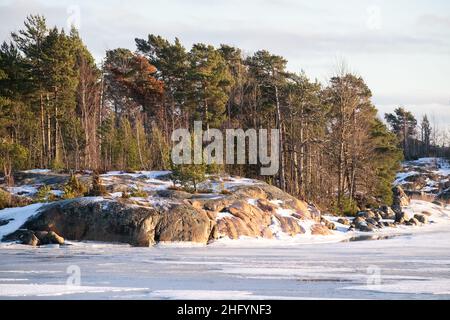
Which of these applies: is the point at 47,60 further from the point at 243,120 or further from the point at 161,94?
Answer: the point at 243,120

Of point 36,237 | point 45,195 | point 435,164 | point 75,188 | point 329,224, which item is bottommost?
point 329,224

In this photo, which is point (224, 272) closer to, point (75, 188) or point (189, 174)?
point (189, 174)

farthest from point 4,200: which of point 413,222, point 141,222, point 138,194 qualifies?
point 413,222

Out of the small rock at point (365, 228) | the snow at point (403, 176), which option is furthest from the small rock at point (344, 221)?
the snow at point (403, 176)

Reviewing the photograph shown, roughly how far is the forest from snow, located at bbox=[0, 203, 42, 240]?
7.58 meters

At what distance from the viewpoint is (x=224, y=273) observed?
1186 centimetres

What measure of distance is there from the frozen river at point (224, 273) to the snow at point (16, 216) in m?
1.47

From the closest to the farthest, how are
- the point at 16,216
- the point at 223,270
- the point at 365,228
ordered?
the point at 223,270 → the point at 16,216 → the point at 365,228

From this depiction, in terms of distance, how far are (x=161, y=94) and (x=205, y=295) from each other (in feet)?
119

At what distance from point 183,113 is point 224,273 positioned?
33.6m

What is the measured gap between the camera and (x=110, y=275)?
11461mm

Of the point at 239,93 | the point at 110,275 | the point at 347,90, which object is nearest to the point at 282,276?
the point at 110,275

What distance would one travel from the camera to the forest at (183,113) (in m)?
35.1

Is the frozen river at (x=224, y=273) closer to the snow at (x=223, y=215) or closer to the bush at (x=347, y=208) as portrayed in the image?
the snow at (x=223, y=215)
